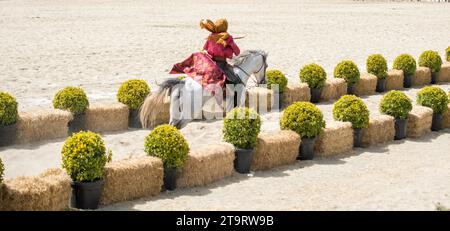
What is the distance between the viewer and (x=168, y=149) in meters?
10.0

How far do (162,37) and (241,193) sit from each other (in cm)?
2120

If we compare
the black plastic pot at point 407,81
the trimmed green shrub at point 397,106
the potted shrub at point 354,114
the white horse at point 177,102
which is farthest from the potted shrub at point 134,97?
the black plastic pot at point 407,81

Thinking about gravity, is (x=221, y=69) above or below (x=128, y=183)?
above

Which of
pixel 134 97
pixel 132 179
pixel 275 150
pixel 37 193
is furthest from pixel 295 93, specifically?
pixel 37 193

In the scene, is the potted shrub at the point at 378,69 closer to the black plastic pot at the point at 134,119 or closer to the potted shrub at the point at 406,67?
the potted shrub at the point at 406,67

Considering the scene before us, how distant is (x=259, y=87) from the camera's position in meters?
16.5

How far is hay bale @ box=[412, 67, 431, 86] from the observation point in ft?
69.5

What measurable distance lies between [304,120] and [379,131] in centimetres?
238

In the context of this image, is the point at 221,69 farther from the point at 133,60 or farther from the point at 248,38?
the point at 248,38

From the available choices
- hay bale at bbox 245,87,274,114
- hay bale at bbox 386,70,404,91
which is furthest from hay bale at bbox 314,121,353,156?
hay bale at bbox 386,70,404,91

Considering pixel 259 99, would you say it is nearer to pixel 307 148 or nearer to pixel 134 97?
pixel 134 97

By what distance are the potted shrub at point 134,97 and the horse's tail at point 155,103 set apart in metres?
0.48
